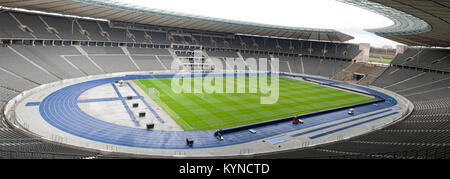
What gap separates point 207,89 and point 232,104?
854 cm

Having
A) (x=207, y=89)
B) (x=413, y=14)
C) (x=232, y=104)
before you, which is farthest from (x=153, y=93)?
(x=413, y=14)

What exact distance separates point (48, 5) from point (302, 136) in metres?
35.6

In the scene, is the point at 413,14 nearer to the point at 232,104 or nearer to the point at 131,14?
the point at 232,104

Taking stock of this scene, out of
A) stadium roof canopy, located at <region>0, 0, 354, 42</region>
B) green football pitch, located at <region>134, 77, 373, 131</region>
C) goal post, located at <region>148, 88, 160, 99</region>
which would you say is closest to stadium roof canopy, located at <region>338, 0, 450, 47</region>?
green football pitch, located at <region>134, 77, 373, 131</region>

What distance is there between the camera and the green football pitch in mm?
24352

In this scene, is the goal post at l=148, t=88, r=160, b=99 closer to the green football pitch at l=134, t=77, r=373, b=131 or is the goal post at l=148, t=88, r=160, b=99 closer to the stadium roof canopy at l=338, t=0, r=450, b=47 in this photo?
the green football pitch at l=134, t=77, r=373, b=131

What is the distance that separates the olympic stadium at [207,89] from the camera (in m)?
18.1

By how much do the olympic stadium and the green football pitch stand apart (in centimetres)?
18

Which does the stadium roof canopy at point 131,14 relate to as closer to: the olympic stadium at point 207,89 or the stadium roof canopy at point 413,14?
the olympic stadium at point 207,89

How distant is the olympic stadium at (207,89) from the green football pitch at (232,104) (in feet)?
0.58

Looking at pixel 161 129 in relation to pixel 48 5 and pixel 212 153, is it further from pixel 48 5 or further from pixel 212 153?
pixel 48 5

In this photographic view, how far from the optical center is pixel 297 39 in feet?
235

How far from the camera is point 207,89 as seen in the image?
124ft
